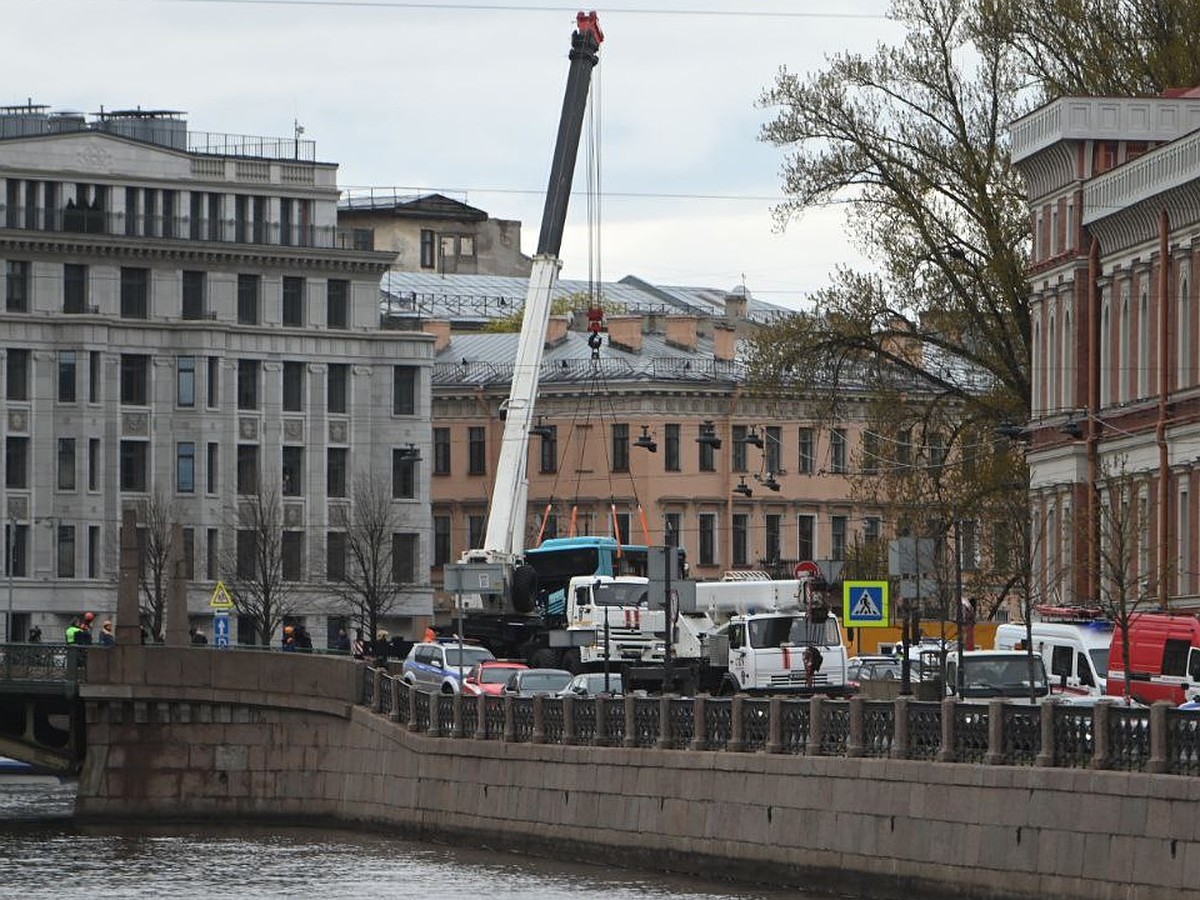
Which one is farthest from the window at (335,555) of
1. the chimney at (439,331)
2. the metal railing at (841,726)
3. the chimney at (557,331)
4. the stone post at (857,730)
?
the stone post at (857,730)

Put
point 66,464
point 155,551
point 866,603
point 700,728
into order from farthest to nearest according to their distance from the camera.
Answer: point 66,464
point 155,551
point 866,603
point 700,728

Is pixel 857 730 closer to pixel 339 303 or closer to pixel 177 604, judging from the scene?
pixel 177 604

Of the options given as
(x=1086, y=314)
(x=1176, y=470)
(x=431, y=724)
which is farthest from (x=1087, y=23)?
(x=431, y=724)

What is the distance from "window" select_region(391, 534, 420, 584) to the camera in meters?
106

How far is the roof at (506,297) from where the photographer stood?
424 feet

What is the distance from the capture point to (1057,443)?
6662cm

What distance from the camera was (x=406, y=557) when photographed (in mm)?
107062

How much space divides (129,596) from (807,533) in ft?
191

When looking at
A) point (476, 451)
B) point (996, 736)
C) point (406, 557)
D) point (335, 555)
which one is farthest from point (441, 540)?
point (996, 736)

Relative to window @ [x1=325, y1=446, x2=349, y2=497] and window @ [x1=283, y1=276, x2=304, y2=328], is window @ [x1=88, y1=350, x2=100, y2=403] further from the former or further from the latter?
window @ [x1=325, y1=446, x2=349, y2=497]

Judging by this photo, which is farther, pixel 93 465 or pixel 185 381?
pixel 185 381

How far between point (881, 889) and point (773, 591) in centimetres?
2530

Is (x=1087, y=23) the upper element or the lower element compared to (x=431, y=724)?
upper

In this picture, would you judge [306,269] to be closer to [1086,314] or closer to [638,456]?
[638,456]
